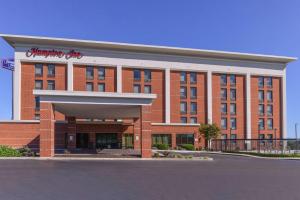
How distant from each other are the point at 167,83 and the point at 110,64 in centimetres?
1050

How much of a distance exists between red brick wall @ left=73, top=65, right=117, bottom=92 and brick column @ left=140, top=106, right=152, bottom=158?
25.3 meters

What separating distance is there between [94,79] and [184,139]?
18.2m

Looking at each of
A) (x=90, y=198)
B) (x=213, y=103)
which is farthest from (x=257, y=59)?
(x=90, y=198)

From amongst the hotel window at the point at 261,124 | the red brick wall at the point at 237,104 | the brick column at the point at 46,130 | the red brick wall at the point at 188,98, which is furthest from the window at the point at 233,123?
the brick column at the point at 46,130

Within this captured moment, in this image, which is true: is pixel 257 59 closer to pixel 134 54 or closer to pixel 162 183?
pixel 134 54

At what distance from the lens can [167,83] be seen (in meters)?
58.6

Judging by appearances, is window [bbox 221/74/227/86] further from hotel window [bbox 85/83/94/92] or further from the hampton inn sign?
the hampton inn sign

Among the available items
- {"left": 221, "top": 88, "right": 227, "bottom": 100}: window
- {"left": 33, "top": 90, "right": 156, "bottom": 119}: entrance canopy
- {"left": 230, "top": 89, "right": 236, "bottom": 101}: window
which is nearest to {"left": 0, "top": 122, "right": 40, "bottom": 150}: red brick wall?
{"left": 33, "top": 90, "right": 156, "bottom": 119}: entrance canopy

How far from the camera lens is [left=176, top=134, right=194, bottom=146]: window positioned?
56.2m

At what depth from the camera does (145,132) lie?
31641mm

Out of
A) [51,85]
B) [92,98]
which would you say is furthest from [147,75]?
[92,98]

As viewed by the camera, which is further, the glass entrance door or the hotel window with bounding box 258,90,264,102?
the hotel window with bounding box 258,90,264,102

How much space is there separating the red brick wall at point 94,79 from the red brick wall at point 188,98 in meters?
10.5

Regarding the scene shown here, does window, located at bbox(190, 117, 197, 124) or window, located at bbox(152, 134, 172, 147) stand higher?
window, located at bbox(190, 117, 197, 124)
